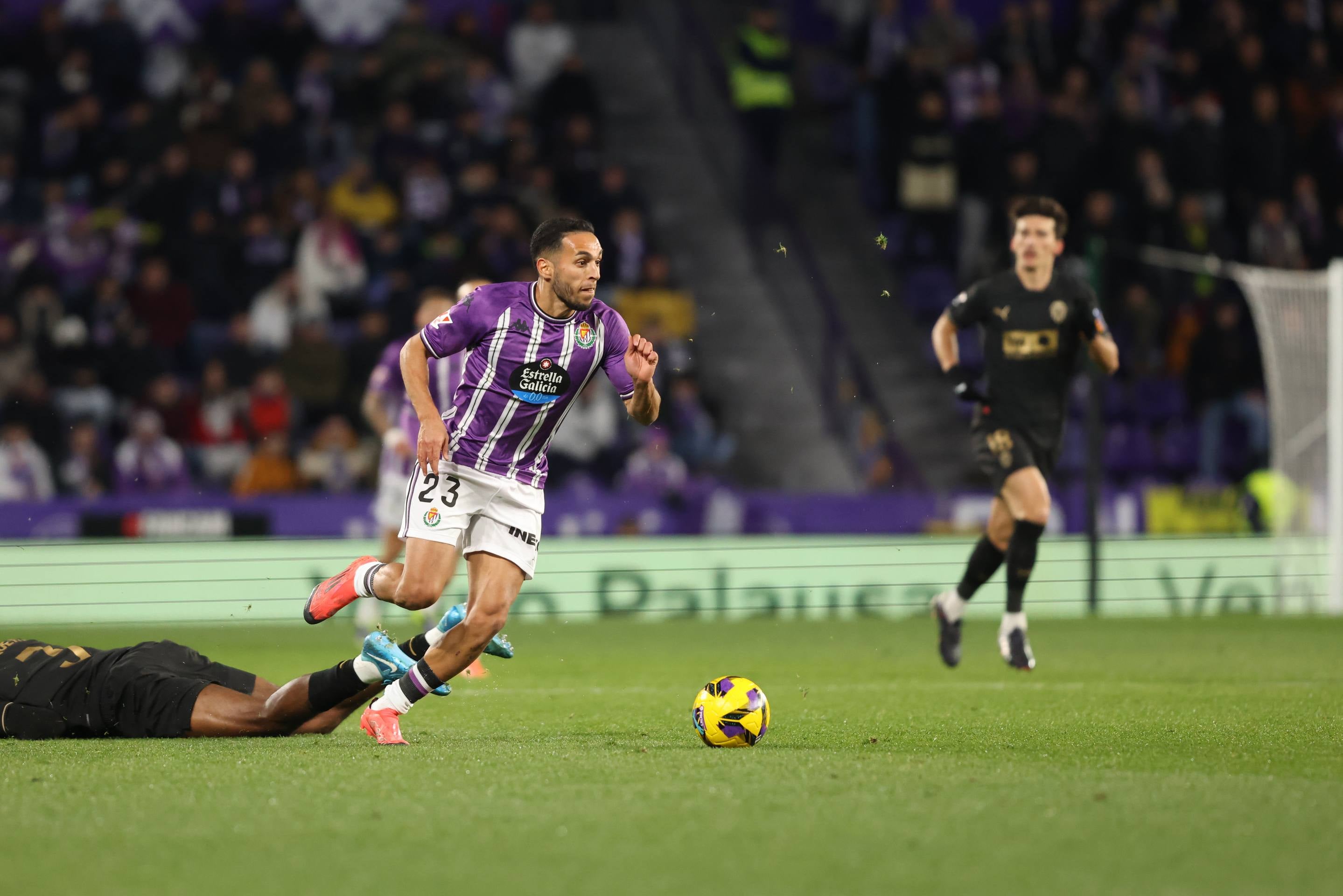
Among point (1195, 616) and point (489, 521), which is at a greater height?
point (489, 521)

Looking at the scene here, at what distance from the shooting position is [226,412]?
14.9 m

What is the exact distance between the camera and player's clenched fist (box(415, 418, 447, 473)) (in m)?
6.11

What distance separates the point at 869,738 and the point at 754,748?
1.70ft

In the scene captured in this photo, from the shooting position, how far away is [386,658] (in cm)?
623

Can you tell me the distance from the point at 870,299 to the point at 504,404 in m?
12.5

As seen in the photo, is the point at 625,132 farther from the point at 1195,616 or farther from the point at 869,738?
the point at 869,738

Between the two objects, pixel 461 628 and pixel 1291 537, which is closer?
pixel 461 628

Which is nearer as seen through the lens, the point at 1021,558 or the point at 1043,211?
the point at 1021,558

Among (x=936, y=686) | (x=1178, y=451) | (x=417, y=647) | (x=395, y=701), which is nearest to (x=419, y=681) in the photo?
(x=395, y=701)

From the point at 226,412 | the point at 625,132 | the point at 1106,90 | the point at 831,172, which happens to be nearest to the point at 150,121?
the point at 226,412

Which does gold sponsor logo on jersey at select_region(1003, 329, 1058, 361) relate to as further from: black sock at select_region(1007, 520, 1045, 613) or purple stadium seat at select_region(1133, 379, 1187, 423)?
purple stadium seat at select_region(1133, 379, 1187, 423)

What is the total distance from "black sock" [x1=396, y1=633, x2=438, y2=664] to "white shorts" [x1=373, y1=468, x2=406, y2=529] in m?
4.54

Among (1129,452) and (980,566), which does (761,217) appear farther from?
→ (980,566)

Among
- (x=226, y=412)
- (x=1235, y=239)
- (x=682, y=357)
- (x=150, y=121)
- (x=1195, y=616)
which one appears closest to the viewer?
(x=682, y=357)
